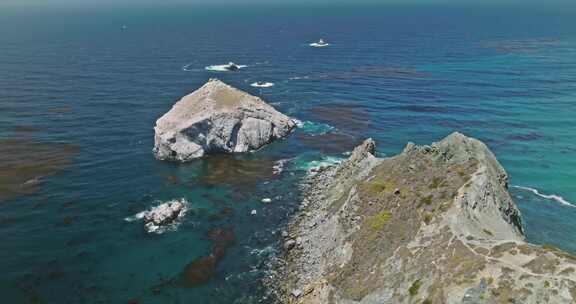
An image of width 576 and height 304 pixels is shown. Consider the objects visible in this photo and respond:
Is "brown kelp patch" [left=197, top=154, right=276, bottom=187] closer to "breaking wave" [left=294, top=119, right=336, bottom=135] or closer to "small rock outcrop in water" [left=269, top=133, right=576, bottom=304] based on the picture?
"small rock outcrop in water" [left=269, top=133, right=576, bottom=304]

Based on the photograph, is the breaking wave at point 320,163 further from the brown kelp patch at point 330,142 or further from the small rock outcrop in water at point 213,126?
the small rock outcrop in water at point 213,126

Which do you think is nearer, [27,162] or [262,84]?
[27,162]

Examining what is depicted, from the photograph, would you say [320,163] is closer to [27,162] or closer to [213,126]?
[213,126]

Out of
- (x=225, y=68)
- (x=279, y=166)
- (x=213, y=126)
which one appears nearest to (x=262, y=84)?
(x=225, y=68)

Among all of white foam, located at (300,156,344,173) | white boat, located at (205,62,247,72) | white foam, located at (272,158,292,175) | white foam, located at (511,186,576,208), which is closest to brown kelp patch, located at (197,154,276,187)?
white foam, located at (272,158,292,175)

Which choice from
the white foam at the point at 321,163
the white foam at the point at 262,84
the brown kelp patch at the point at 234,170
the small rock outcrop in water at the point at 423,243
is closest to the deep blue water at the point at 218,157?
the brown kelp patch at the point at 234,170

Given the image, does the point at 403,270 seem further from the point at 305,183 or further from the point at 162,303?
the point at 305,183

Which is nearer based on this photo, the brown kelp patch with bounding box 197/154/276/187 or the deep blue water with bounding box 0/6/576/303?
the deep blue water with bounding box 0/6/576/303
